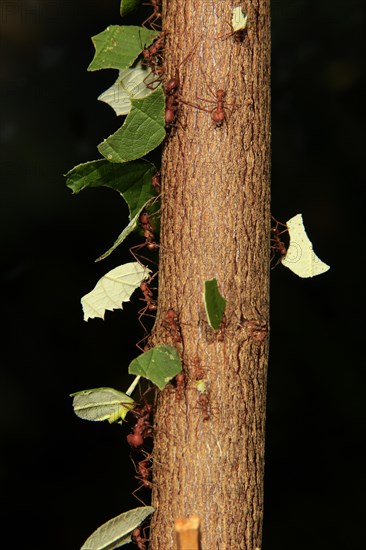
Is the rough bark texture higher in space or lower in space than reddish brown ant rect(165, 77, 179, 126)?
lower

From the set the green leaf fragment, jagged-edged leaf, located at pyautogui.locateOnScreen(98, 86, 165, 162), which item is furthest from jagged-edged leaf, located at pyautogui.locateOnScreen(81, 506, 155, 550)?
jagged-edged leaf, located at pyautogui.locateOnScreen(98, 86, 165, 162)

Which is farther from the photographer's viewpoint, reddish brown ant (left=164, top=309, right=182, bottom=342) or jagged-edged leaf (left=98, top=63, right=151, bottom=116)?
jagged-edged leaf (left=98, top=63, right=151, bottom=116)

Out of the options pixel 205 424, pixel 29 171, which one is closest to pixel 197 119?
pixel 205 424

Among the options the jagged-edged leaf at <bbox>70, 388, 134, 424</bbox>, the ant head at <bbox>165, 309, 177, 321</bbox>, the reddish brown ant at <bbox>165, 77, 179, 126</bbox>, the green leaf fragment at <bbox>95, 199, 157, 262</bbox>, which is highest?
the reddish brown ant at <bbox>165, 77, 179, 126</bbox>

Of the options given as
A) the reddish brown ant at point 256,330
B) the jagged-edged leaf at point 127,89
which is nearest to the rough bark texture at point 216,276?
the reddish brown ant at point 256,330

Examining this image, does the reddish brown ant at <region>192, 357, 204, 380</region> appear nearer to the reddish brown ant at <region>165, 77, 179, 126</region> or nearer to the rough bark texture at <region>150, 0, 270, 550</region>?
the rough bark texture at <region>150, 0, 270, 550</region>

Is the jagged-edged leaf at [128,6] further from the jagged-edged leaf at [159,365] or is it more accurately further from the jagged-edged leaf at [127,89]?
the jagged-edged leaf at [159,365]
